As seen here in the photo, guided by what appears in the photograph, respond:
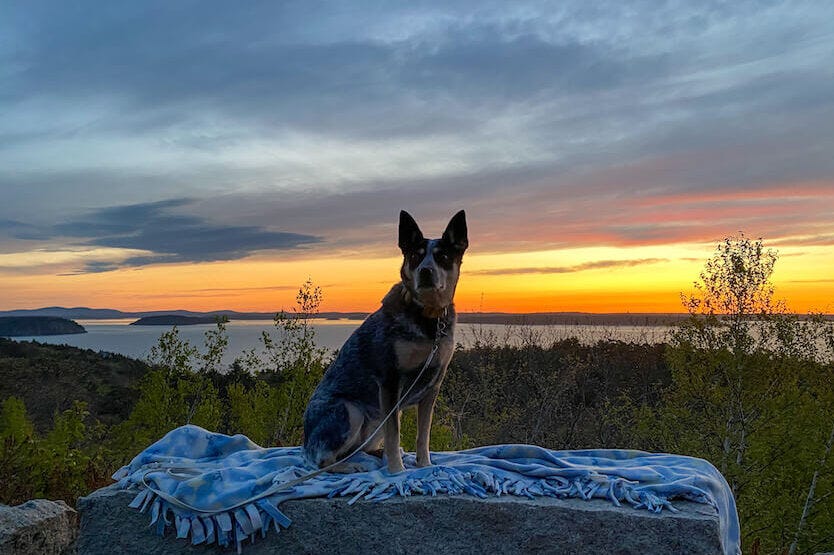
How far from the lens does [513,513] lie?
3768 mm

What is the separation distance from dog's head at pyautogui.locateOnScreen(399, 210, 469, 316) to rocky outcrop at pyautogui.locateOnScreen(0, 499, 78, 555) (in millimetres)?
3216

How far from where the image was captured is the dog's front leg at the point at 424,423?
4.18 meters

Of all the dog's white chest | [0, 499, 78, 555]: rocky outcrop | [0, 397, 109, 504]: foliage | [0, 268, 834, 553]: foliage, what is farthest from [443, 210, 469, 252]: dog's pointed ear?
[0, 397, 109, 504]: foliage

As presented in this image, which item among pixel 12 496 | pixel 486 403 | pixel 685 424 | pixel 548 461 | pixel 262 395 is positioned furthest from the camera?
pixel 486 403

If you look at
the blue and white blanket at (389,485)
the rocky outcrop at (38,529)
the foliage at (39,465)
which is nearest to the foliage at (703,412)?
the foliage at (39,465)

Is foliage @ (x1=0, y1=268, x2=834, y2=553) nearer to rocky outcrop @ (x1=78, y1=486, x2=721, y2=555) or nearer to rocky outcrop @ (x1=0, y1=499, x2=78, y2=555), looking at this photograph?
rocky outcrop @ (x1=0, y1=499, x2=78, y2=555)

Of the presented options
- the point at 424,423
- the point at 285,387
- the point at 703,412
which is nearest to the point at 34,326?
the point at 285,387

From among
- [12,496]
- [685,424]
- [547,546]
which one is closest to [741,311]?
[685,424]

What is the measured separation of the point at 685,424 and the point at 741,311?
60.1 inches

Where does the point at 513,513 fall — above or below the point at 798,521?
above

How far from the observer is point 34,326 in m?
27.1

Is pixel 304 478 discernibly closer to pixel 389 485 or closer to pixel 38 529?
pixel 389 485

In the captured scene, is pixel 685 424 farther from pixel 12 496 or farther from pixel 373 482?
pixel 12 496

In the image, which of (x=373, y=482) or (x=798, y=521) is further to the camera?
(x=798, y=521)
